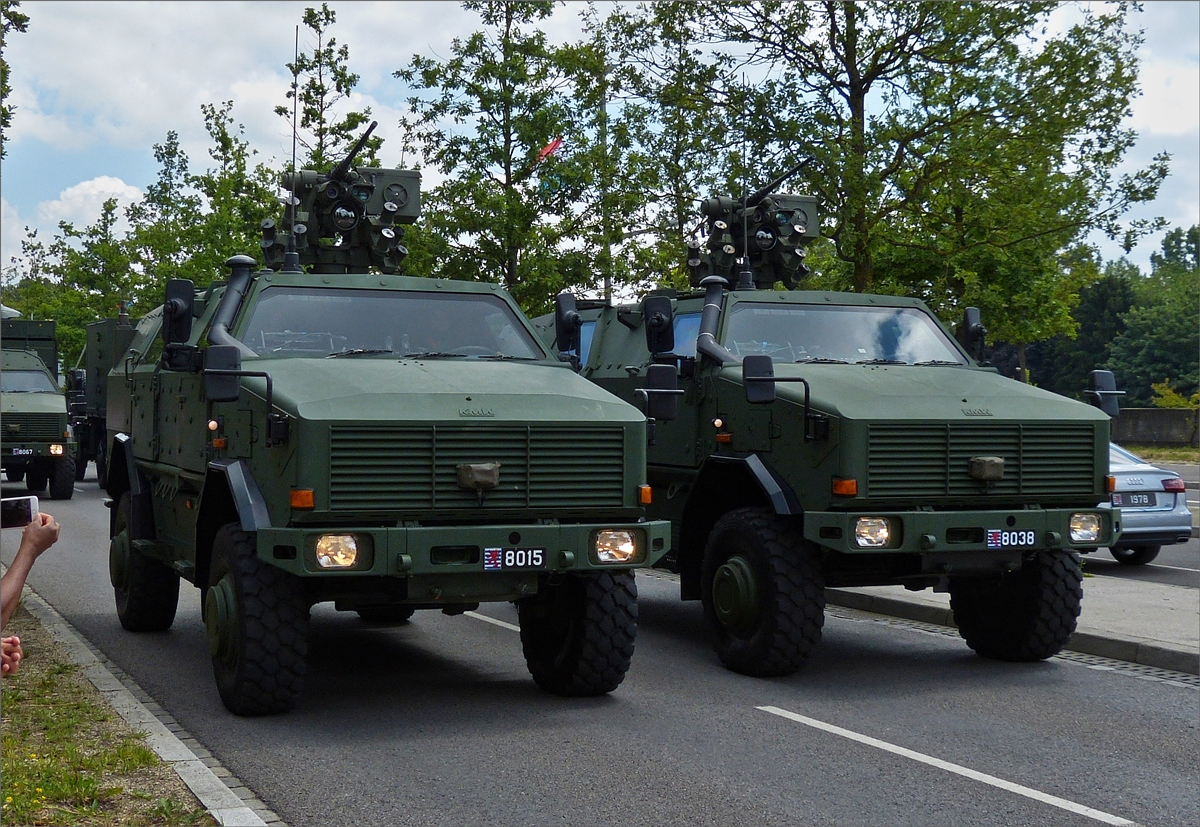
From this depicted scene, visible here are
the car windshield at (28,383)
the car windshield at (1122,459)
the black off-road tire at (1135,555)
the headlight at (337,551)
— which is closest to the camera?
the headlight at (337,551)

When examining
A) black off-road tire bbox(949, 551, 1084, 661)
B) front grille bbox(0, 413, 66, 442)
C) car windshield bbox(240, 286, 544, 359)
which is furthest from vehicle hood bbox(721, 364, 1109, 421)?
front grille bbox(0, 413, 66, 442)

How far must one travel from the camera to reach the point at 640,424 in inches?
312

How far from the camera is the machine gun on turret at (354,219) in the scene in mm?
12016

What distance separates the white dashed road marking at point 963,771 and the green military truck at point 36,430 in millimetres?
16719

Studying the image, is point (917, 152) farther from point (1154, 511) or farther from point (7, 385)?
point (7, 385)

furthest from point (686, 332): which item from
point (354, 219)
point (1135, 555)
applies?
point (1135, 555)

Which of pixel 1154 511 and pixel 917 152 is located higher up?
pixel 917 152

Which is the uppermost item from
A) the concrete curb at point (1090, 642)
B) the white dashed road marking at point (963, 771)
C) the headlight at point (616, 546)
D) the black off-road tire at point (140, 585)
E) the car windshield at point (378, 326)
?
the car windshield at point (378, 326)

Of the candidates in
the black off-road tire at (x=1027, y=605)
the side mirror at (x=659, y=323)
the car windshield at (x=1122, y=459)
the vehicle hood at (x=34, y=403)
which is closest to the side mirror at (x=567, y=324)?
the side mirror at (x=659, y=323)

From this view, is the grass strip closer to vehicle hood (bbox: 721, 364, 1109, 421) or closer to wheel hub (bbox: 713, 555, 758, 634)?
wheel hub (bbox: 713, 555, 758, 634)

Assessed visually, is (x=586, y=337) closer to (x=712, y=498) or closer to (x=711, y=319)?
(x=711, y=319)

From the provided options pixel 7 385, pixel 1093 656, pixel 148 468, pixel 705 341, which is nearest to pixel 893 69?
pixel 705 341

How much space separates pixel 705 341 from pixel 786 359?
2.06 feet

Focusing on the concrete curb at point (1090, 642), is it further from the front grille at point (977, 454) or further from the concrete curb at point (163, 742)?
the concrete curb at point (163, 742)
